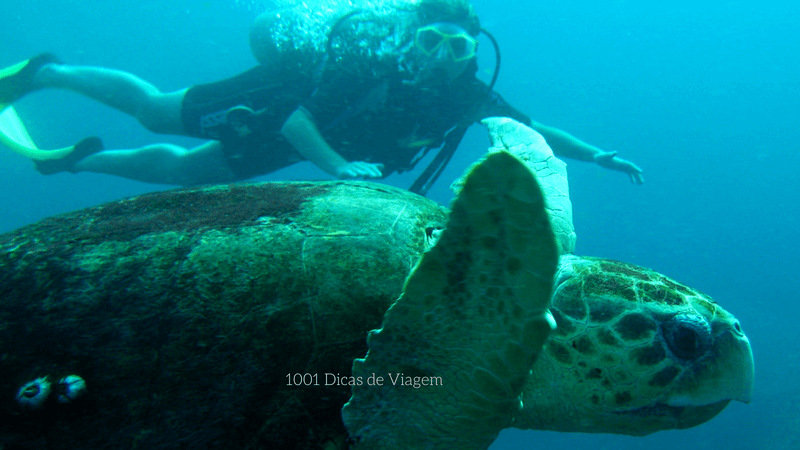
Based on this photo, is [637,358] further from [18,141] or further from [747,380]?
[18,141]

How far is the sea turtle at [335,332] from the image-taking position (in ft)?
2.68

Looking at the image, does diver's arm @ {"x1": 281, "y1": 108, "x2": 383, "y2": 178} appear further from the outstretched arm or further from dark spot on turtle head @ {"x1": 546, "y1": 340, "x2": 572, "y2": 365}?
the outstretched arm

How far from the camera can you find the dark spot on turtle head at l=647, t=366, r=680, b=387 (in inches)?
46.7

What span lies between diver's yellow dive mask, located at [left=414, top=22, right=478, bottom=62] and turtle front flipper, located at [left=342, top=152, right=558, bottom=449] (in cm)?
361

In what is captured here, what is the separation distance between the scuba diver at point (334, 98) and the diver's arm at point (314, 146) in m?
0.02

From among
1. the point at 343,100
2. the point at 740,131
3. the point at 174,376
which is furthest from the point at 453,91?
the point at 740,131

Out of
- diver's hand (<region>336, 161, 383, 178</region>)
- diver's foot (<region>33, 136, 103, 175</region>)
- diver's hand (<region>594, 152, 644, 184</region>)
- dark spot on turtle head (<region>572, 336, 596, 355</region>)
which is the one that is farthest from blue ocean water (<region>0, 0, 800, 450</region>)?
dark spot on turtle head (<region>572, 336, 596, 355</region>)

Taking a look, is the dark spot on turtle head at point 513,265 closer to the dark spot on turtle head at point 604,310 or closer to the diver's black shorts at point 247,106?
the dark spot on turtle head at point 604,310

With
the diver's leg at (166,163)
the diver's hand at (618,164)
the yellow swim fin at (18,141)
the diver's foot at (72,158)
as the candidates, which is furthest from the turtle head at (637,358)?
the yellow swim fin at (18,141)

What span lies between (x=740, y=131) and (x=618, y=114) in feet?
43.8

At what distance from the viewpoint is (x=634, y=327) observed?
1201mm

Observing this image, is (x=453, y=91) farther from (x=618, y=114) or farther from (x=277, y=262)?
(x=618, y=114)

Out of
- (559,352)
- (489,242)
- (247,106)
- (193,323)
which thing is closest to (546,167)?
(559,352)

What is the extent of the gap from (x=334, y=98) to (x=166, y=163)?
108 inches
